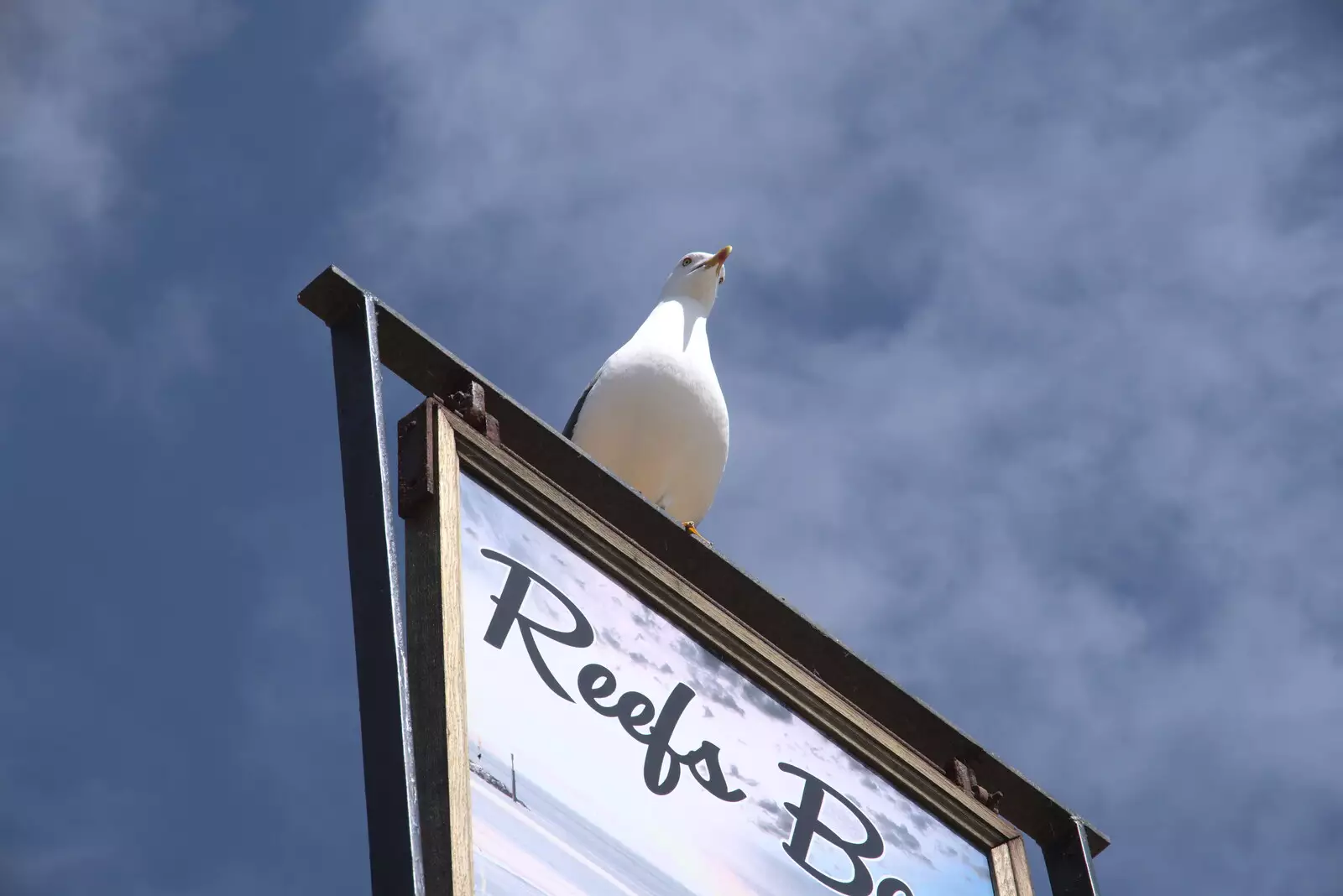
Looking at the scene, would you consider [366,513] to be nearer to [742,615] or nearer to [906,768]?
[742,615]

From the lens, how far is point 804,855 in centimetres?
332

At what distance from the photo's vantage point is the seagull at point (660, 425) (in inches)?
283

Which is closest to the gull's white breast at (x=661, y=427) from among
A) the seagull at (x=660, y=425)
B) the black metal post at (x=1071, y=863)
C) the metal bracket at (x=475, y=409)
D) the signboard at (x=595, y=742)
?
the seagull at (x=660, y=425)

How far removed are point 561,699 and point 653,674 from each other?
32 cm

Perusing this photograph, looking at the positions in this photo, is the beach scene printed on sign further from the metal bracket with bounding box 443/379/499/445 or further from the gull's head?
the gull's head

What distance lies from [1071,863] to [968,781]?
0.35 m

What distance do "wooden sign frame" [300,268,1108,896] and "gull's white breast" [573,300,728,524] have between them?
10.5 feet

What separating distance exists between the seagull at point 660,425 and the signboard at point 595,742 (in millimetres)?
3506

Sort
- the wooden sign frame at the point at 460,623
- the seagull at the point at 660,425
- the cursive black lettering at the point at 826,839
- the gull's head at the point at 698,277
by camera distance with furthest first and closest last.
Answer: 1. the gull's head at the point at 698,277
2. the seagull at the point at 660,425
3. the cursive black lettering at the point at 826,839
4. the wooden sign frame at the point at 460,623

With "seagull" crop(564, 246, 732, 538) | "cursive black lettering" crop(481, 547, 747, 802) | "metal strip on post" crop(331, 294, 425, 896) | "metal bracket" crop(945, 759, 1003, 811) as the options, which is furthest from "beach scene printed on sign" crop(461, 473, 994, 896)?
"seagull" crop(564, 246, 732, 538)

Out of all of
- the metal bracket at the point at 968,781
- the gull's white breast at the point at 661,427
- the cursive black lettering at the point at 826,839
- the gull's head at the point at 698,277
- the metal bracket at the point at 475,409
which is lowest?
the cursive black lettering at the point at 826,839

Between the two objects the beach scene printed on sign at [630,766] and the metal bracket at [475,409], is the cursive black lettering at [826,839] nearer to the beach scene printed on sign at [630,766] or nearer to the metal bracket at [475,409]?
the beach scene printed on sign at [630,766]

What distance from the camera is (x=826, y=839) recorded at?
342 centimetres

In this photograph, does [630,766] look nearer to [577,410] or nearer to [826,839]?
[826,839]
